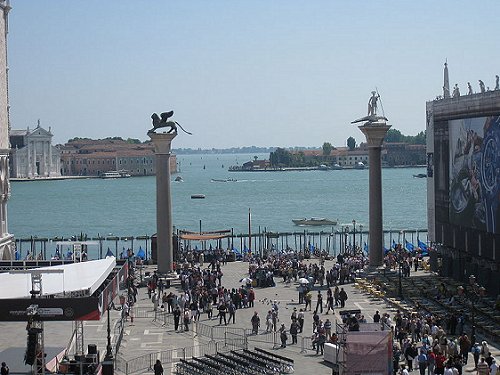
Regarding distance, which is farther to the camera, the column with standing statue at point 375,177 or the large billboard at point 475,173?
the column with standing statue at point 375,177

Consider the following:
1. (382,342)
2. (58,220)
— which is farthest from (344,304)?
(58,220)

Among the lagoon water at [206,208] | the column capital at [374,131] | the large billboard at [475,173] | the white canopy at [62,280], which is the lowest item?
the lagoon water at [206,208]

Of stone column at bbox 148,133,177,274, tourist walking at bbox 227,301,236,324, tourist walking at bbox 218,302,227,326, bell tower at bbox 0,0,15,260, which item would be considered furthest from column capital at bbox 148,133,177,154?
tourist walking at bbox 218,302,227,326

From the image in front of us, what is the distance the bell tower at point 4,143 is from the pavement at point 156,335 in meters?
7.06

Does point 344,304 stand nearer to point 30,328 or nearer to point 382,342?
point 382,342

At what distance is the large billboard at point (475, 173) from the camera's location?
37.2 m

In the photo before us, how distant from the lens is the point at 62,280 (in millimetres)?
24484

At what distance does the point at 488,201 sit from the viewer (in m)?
37.6

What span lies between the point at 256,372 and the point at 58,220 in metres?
102

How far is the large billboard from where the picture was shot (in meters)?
37.2

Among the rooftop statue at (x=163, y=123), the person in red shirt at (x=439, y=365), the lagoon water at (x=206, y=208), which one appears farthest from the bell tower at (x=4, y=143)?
the lagoon water at (x=206, y=208)

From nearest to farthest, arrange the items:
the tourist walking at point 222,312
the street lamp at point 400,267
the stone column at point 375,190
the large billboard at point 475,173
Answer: the tourist walking at point 222,312
the street lamp at point 400,267
the large billboard at point 475,173
the stone column at point 375,190

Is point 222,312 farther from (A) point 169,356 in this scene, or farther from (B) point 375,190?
(B) point 375,190

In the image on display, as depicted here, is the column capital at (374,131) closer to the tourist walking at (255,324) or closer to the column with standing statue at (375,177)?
the column with standing statue at (375,177)
